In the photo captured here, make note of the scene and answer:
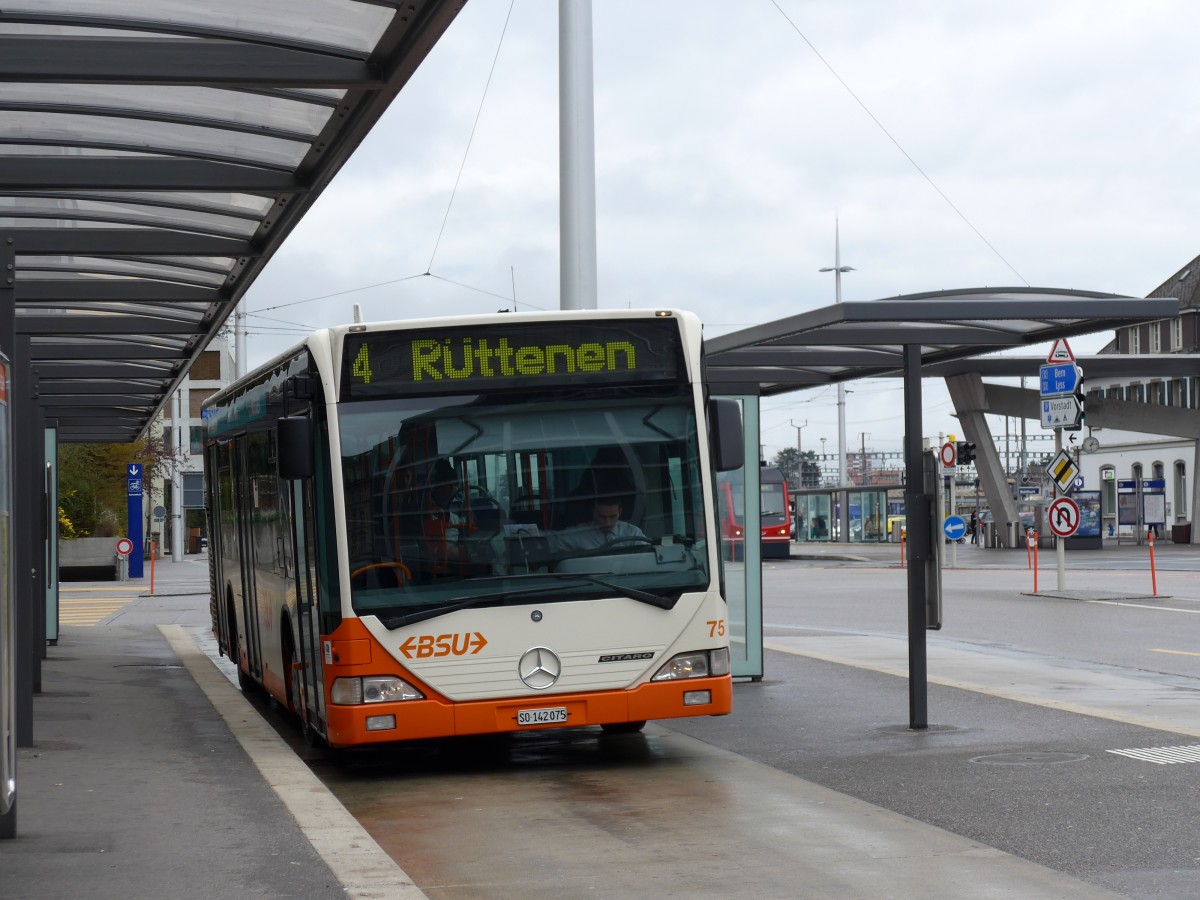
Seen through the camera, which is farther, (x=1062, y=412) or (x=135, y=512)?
(x=135, y=512)

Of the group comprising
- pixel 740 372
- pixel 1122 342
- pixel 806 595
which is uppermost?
pixel 1122 342

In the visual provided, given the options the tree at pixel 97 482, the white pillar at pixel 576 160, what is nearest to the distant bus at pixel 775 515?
the tree at pixel 97 482

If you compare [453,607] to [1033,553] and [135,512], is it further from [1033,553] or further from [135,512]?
[135,512]

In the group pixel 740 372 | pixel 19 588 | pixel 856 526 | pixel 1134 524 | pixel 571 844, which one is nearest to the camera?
pixel 571 844

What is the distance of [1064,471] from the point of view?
25.7 metres

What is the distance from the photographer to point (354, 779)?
404 inches

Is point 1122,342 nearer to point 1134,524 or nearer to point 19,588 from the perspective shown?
point 1134,524

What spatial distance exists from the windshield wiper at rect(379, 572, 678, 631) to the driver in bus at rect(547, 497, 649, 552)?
162 millimetres

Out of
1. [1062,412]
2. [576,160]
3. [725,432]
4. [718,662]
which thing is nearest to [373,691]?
[718,662]

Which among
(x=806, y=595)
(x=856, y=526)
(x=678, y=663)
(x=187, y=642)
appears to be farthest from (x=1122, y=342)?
(x=678, y=663)

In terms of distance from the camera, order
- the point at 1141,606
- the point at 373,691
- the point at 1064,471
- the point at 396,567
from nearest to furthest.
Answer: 1. the point at 373,691
2. the point at 396,567
3. the point at 1141,606
4. the point at 1064,471

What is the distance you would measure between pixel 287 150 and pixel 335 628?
2.71 meters

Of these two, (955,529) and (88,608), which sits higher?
(955,529)

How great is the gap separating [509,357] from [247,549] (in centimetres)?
483
